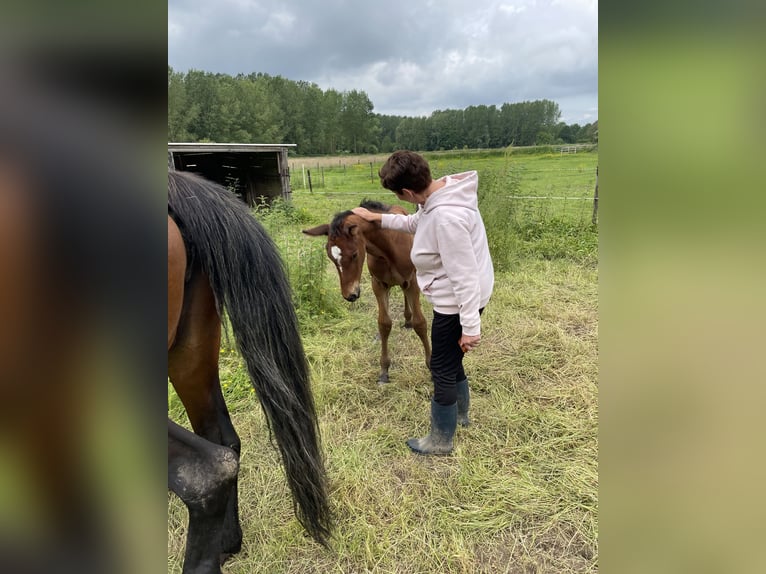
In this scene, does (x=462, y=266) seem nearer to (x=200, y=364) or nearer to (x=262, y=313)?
(x=262, y=313)

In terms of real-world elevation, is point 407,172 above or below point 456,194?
above

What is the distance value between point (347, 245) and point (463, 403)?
141 centimetres

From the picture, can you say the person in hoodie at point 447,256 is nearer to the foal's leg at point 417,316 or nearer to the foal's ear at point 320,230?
the foal's leg at point 417,316

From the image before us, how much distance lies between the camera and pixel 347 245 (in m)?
3.08

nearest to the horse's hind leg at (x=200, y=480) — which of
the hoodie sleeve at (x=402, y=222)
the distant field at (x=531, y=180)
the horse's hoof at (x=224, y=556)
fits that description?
the horse's hoof at (x=224, y=556)

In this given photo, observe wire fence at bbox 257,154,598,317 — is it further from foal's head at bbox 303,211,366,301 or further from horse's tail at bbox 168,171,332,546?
horse's tail at bbox 168,171,332,546

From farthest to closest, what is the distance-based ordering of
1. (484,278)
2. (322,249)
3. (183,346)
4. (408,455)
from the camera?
(322,249), (408,455), (484,278), (183,346)

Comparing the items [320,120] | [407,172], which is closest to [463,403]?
[407,172]

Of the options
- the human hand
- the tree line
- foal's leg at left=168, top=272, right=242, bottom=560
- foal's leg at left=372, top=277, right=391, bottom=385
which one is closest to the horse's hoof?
foal's leg at left=168, top=272, right=242, bottom=560

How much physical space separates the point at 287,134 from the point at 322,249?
57.3 ft

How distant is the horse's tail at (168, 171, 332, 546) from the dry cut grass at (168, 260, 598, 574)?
13.3 inches
